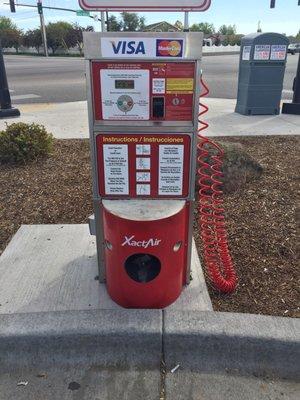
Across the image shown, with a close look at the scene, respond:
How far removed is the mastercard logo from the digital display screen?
0.72 feet

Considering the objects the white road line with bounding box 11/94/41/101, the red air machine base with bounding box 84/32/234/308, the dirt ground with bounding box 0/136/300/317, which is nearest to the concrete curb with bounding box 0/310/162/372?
the red air machine base with bounding box 84/32/234/308

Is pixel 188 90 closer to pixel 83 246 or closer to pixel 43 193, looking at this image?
pixel 83 246

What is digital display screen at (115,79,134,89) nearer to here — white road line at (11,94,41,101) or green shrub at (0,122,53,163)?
green shrub at (0,122,53,163)

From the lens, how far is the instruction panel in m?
2.50

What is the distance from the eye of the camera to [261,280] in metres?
3.09

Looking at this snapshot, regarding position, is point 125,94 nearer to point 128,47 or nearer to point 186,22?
point 128,47

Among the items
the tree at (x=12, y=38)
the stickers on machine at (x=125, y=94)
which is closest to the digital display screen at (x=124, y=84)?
the stickers on machine at (x=125, y=94)

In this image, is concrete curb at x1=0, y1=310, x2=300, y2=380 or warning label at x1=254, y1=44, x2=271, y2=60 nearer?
concrete curb at x1=0, y1=310, x2=300, y2=380

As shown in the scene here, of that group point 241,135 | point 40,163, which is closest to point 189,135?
point 40,163

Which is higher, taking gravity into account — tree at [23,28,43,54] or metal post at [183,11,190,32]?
metal post at [183,11,190,32]

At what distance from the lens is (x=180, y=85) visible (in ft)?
7.68

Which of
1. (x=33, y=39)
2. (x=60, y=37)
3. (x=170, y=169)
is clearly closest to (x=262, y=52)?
(x=170, y=169)

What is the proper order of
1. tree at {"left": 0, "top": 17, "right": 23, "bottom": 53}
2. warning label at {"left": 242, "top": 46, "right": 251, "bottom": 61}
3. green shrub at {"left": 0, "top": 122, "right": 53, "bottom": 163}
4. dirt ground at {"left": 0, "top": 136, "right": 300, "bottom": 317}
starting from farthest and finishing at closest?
1. tree at {"left": 0, "top": 17, "right": 23, "bottom": 53}
2. warning label at {"left": 242, "top": 46, "right": 251, "bottom": 61}
3. green shrub at {"left": 0, "top": 122, "right": 53, "bottom": 163}
4. dirt ground at {"left": 0, "top": 136, "right": 300, "bottom": 317}

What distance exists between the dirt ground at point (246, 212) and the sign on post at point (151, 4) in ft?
6.34
